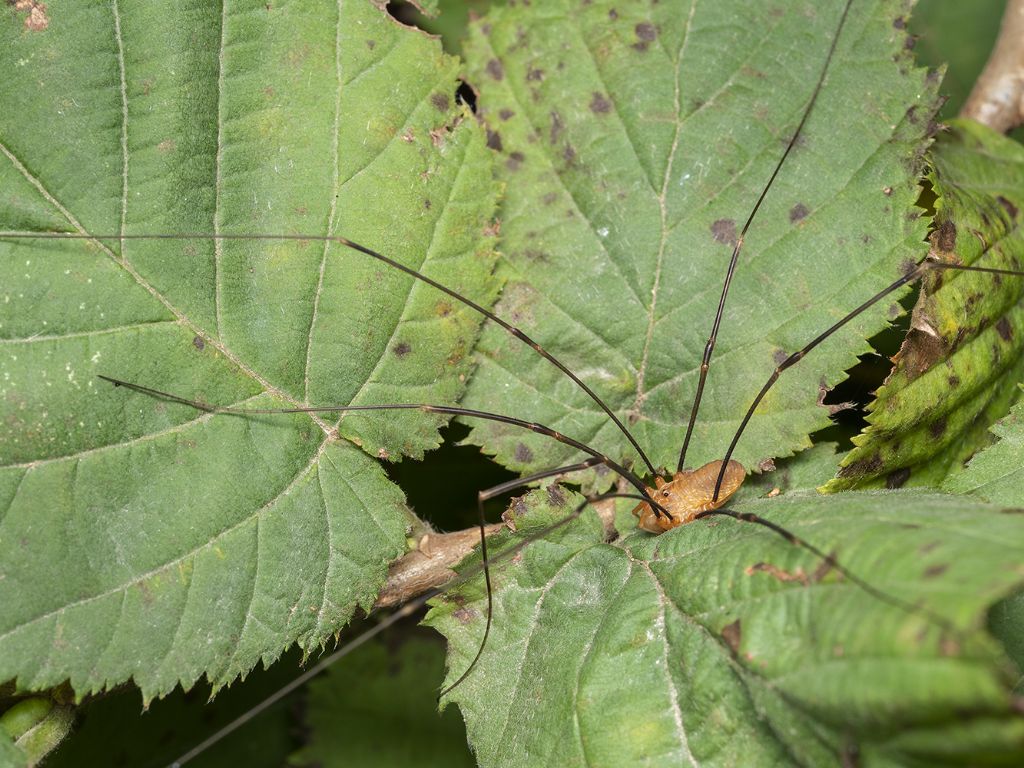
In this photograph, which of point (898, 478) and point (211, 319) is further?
point (898, 478)

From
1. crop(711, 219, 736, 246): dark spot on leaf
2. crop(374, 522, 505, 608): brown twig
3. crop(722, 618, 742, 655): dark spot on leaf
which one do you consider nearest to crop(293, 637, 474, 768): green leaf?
crop(374, 522, 505, 608): brown twig

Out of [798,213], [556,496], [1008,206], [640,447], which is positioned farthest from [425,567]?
[1008,206]

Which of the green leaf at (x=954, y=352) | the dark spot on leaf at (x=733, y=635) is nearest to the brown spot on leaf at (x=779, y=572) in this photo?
the dark spot on leaf at (x=733, y=635)

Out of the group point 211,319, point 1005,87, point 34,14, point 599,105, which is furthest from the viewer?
point 1005,87

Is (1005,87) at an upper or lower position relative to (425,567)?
upper

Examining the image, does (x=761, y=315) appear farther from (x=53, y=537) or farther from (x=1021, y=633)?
(x=53, y=537)

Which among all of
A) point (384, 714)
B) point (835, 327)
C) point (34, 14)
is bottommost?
point (384, 714)

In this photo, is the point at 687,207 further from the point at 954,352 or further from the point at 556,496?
the point at 556,496

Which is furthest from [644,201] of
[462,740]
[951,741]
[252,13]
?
[462,740]
